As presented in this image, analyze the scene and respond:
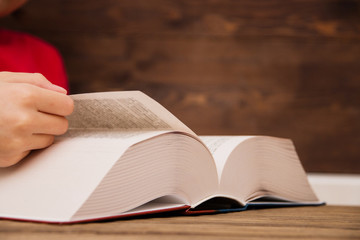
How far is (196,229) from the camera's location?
1.13ft

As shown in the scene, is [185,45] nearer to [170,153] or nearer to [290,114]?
[290,114]

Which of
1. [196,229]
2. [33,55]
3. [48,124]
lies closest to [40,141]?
[48,124]

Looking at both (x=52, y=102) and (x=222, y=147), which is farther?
(x=222, y=147)

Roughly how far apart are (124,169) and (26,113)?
0.11 meters

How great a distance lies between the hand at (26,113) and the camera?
393 millimetres

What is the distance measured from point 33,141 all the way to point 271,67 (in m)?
0.86

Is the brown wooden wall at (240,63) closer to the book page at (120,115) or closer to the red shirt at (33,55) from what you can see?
the red shirt at (33,55)

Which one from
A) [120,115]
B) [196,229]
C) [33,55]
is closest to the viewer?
[196,229]

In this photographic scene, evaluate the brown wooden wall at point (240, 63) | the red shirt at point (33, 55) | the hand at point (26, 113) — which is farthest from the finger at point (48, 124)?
the brown wooden wall at point (240, 63)

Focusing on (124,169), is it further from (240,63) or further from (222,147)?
(240,63)

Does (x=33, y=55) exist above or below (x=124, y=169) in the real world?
above

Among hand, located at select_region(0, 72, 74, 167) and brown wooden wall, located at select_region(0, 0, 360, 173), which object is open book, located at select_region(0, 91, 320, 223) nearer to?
hand, located at select_region(0, 72, 74, 167)

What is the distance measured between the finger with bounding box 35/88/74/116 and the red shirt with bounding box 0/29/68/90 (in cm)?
61

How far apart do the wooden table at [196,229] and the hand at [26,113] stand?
8 centimetres
